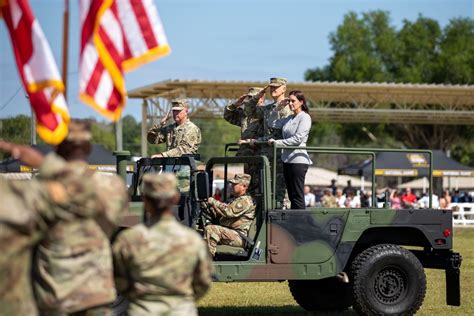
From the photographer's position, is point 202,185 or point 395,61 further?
point 395,61

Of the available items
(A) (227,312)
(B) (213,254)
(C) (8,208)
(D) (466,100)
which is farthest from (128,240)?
(D) (466,100)

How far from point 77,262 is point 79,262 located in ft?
0.04

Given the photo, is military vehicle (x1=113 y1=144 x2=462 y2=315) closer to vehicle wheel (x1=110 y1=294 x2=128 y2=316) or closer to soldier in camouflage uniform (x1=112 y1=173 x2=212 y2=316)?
vehicle wheel (x1=110 y1=294 x2=128 y2=316)

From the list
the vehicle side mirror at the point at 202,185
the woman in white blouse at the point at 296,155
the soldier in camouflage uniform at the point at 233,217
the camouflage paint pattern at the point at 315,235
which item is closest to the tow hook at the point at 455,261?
the camouflage paint pattern at the point at 315,235

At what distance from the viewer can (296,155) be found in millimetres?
12547

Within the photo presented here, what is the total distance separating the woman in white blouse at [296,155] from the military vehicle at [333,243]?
23cm

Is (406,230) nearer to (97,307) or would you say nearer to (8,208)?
(97,307)

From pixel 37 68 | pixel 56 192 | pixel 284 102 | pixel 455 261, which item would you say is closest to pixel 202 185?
pixel 284 102

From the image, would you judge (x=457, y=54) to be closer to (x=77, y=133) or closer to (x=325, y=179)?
(x=325, y=179)

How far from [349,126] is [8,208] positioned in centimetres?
6901

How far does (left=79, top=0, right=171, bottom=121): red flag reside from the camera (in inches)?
316

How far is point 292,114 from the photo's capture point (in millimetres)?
12797

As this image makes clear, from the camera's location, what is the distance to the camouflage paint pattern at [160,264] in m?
7.01

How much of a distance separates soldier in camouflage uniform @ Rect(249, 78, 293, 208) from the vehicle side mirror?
1285 millimetres
